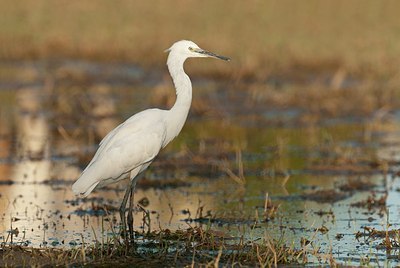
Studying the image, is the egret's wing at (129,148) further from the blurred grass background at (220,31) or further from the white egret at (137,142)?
the blurred grass background at (220,31)

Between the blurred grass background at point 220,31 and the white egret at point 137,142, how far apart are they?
12.3m

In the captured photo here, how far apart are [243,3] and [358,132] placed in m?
17.2

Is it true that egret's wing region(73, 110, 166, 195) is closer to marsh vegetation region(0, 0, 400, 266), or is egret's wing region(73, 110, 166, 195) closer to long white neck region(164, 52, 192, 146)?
long white neck region(164, 52, 192, 146)

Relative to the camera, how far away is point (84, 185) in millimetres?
9070

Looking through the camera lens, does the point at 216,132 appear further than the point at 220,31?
No

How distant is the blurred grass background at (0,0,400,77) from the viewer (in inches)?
946

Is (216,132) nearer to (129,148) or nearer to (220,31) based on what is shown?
(129,148)

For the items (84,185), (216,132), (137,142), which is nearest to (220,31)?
(216,132)

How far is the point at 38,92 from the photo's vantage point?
20.9 m

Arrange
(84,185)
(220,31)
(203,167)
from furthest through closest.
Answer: (220,31), (203,167), (84,185)

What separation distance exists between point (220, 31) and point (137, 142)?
18.8 m

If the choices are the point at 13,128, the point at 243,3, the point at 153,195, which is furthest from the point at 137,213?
the point at 243,3

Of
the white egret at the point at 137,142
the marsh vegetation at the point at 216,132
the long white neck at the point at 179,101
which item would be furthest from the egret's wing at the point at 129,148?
the marsh vegetation at the point at 216,132

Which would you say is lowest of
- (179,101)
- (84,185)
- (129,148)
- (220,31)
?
(84,185)
